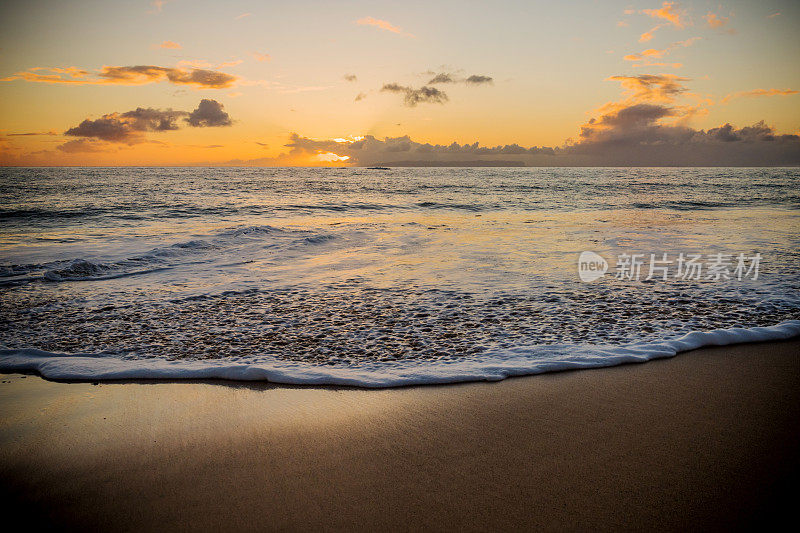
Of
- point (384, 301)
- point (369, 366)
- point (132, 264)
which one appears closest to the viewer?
point (369, 366)

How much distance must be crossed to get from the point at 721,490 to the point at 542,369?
66.8 inches

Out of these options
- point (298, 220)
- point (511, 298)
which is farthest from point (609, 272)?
point (298, 220)

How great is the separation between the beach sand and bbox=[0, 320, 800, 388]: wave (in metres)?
0.14

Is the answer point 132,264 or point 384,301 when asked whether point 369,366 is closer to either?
point 384,301

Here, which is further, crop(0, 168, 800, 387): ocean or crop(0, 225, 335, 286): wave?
crop(0, 225, 335, 286): wave

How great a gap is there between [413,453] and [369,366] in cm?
143

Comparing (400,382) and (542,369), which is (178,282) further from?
(542,369)

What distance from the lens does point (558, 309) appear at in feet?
18.9

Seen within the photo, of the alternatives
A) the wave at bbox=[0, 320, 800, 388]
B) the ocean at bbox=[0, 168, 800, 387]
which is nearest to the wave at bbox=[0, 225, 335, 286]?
the ocean at bbox=[0, 168, 800, 387]

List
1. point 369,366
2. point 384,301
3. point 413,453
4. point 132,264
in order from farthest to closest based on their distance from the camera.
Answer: point 132,264
point 384,301
point 369,366
point 413,453

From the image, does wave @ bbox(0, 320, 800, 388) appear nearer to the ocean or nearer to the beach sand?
the ocean

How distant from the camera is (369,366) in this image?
4.16 m

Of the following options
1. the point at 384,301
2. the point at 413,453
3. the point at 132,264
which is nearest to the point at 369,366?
the point at 413,453

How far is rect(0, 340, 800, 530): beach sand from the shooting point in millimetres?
2303
